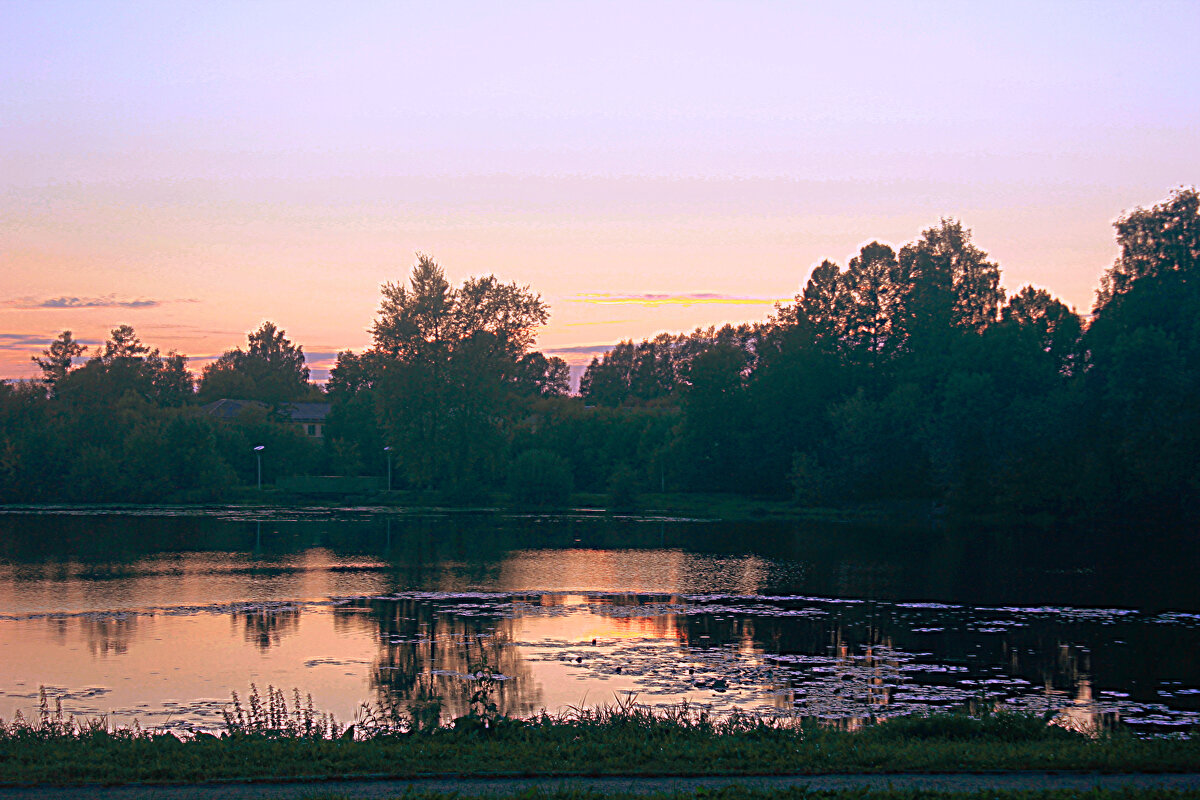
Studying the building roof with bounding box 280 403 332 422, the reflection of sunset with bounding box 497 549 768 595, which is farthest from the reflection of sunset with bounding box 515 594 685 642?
the building roof with bounding box 280 403 332 422

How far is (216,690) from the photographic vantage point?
16.2m

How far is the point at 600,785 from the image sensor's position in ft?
31.1

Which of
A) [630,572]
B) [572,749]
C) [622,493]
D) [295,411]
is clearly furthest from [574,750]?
[295,411]

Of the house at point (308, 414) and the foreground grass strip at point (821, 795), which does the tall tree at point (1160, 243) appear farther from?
the house at point (308, 414)

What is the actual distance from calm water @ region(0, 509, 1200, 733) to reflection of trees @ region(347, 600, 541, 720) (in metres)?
0.08

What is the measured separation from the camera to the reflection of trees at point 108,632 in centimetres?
1947

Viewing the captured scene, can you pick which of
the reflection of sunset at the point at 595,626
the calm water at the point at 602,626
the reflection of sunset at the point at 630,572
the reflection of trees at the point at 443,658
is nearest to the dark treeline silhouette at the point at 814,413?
the calm water at the point at 602,626

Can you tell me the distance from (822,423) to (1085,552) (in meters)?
33.4

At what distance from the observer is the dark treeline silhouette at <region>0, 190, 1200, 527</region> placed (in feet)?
183

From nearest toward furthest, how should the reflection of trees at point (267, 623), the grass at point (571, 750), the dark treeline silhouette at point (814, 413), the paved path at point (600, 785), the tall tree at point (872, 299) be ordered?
the paved path at point (600, 785)
the grass at point (571, 750)
the reflection of trees at point (267, 623)
the dark treeline silhouette at point (814, 413)
the tall tree at point (872, 299)

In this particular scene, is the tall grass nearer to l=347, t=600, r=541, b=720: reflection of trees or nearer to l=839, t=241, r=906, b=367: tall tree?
l=347, t=600, r=541, b=720: reflection of trees

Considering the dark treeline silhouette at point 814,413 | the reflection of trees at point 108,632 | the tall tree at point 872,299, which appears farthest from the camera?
the tall tree at point 872,299

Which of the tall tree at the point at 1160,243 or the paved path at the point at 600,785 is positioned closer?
the paved path at the point at 600,785

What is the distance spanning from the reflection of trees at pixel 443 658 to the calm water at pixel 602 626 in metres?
0.08
